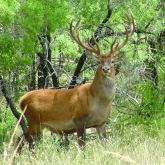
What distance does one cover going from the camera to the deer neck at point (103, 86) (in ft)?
33.6

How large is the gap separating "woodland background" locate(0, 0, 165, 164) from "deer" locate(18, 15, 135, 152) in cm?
35

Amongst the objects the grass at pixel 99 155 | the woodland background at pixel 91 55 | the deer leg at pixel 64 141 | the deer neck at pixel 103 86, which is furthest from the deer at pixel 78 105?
the deer leg at pixel 64 141

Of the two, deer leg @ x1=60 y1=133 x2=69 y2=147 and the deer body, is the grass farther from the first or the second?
deer leg @ x1=60 y1=133 x2=69 y2=147

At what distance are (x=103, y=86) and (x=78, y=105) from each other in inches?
21.5

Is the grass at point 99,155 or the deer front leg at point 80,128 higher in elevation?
the grass at point 99,155

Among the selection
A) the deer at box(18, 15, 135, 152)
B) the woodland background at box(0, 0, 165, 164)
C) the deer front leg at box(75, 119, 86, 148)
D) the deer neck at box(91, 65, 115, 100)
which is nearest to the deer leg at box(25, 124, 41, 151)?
the deer at box(18, 15, 135, 152)

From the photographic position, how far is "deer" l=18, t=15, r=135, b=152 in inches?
401

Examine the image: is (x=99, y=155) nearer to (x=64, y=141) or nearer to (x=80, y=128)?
(x=80, y=128)

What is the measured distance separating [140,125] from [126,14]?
258 cm

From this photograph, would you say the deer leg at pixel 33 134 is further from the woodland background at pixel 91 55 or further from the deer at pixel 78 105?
the woodland background at pixel 91 55

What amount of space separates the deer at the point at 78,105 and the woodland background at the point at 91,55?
0.35 m

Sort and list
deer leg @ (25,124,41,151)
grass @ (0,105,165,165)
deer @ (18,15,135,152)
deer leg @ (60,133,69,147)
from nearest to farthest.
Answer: grass @ (0,105,165,165)
deer @ (18,15,135,152)
deer leg @ (25,124,41,151)
deer leg @ (60,133,69,147)

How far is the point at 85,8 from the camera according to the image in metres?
11.8

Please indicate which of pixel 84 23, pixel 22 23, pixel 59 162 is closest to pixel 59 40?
pixel 84 23
